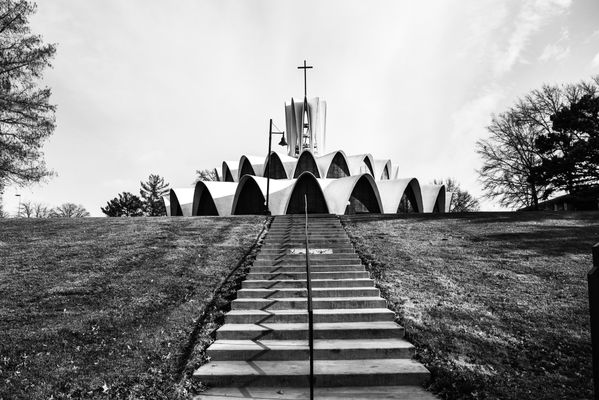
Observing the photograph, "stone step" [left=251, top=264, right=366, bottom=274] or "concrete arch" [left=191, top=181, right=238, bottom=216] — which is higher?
"concrete arch" [left=191, top=181, right=238, bottom=216]

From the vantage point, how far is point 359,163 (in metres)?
36.9

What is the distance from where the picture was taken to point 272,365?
5484 mm

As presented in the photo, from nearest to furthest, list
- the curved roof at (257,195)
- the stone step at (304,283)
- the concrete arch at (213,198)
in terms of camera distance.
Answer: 1. the stone step at (304,283)
2. the curved roof at (257,195)
3. the concrete arch at (213,198)

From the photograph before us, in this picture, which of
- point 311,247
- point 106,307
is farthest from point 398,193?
point 106,307

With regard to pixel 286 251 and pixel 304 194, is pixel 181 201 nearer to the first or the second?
pixel 304 194

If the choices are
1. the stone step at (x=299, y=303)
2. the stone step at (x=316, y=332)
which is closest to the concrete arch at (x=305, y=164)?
the stone step at (x=299, y=303)

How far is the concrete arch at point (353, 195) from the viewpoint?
2555 cm

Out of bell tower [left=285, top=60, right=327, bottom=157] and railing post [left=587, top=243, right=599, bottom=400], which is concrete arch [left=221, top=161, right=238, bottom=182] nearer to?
bell tower [left=285, top=60, right=327, bottom=157]

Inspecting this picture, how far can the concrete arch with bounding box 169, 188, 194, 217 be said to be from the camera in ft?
101

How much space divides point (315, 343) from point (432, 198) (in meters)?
29.0

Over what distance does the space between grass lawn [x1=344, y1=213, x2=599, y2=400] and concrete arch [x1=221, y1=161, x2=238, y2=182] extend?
2586 centimetres

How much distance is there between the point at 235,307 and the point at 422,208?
2650 centimetres

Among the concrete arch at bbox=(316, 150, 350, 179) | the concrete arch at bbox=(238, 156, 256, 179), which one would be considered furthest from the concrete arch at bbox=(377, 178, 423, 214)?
the concrete arch at bbox=(238, 156, 256, 179)

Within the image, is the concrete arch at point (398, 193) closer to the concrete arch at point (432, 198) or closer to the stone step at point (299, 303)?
the concrete arch at point (432, 198)
